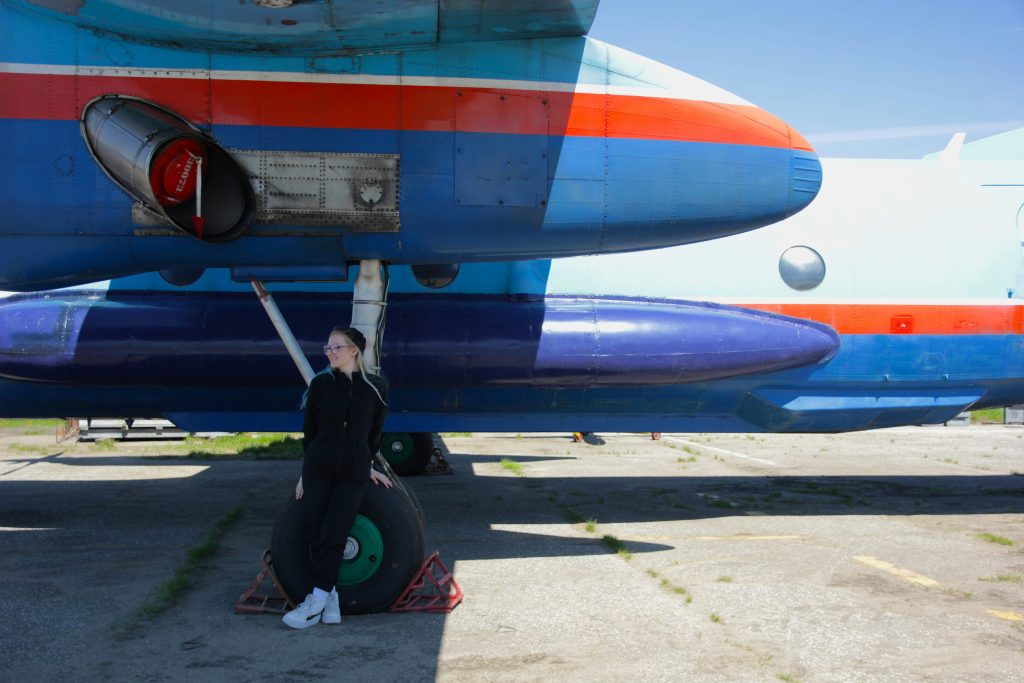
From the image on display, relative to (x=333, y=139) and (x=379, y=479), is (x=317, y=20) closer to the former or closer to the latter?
(x=333, y=139)

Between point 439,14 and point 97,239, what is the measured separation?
310 centimetres

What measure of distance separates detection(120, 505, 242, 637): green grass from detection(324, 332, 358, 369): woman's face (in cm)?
211

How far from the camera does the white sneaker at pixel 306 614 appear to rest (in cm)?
580

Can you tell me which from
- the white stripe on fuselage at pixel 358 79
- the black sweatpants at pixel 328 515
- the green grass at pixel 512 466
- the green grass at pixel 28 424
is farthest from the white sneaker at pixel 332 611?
the green grass at pixel 28 424

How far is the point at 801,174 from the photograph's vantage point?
7520mm

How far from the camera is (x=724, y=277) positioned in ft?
33.7

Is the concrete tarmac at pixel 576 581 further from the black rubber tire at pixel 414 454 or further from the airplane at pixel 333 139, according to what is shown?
the airplane at pixel 333 139

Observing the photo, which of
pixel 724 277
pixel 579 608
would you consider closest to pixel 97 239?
pixel 579 608

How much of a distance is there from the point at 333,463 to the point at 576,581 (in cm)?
236

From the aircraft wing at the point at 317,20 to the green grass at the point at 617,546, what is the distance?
4.55 m

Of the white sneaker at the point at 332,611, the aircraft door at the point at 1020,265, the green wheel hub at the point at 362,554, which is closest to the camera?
the white sneaker at the point at 332,611

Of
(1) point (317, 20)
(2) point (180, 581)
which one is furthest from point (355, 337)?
(2) point (180, 581)

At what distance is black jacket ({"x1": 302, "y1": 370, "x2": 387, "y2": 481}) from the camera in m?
5.89

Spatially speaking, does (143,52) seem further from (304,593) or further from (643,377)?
(643,377)
